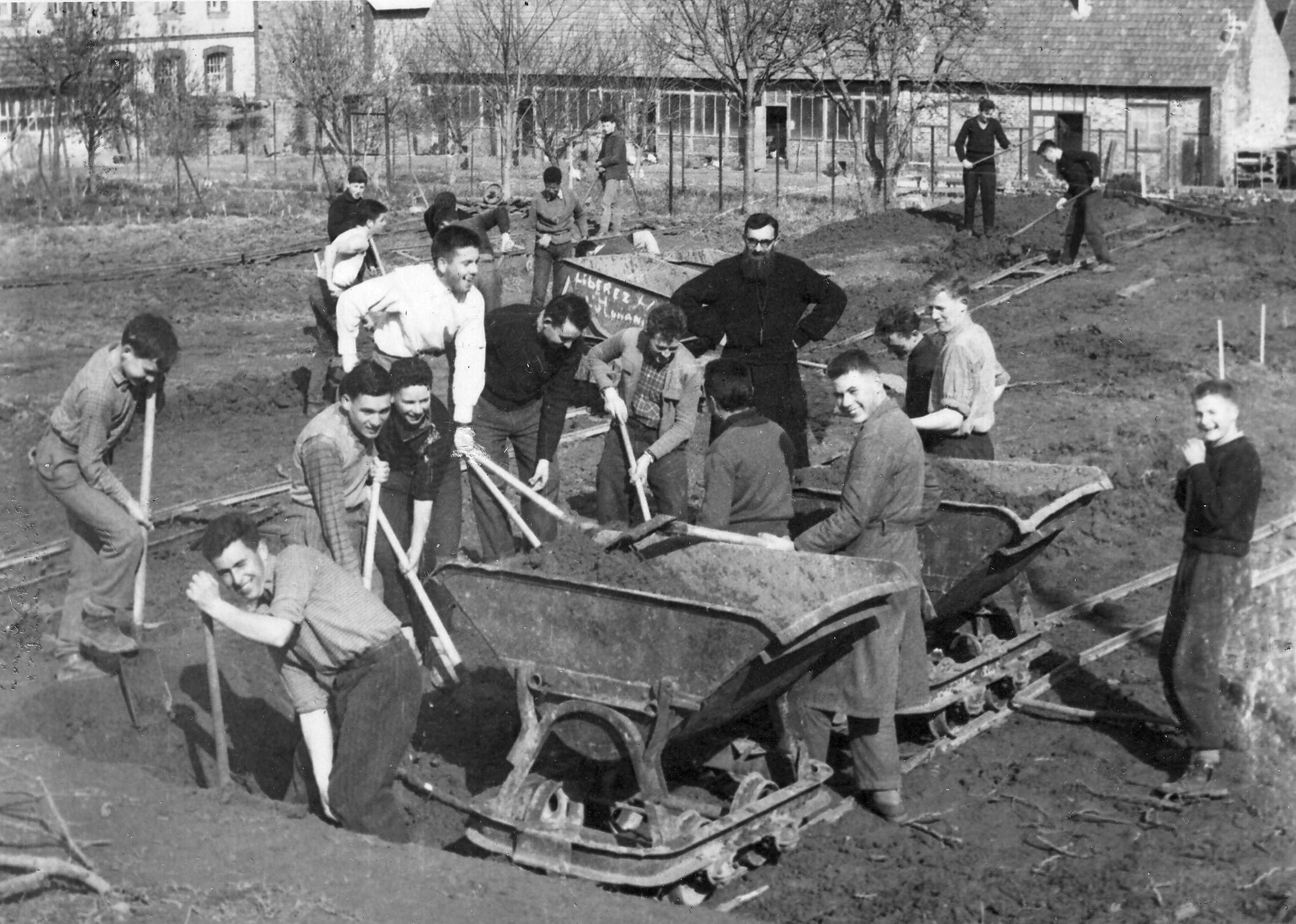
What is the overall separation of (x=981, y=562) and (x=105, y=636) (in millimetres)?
4432

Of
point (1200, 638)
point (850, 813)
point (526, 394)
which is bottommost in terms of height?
point (850, 813)

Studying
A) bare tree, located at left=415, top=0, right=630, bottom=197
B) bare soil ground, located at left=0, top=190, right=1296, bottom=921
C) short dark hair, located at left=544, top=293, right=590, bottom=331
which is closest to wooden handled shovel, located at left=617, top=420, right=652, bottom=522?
short dark hair, located at left=544, top=293, right=590, bottom=331

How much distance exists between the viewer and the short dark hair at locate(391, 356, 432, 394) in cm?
740

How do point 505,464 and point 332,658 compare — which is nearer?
point 332,658

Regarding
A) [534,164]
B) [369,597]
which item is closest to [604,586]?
[369,597]

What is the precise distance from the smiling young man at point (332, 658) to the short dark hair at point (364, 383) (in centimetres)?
83

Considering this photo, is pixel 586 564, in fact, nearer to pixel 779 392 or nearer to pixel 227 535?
pixel 227 535

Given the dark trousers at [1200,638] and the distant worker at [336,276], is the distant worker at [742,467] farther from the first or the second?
the distant worker at [336,276]

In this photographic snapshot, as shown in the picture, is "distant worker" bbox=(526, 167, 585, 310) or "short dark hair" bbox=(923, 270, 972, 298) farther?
"distant worker" bbox=(526, 167, 585, 310)

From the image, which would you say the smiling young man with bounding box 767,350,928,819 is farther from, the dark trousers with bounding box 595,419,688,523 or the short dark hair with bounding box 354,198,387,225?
the short dark hair with bounding box 354,198,387,225

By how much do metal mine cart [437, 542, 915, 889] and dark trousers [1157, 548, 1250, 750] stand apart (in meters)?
1.40

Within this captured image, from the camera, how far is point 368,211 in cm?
1238

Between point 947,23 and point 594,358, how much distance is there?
1996cm

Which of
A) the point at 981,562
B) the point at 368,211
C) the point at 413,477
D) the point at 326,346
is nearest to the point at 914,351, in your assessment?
the point at 981,562
